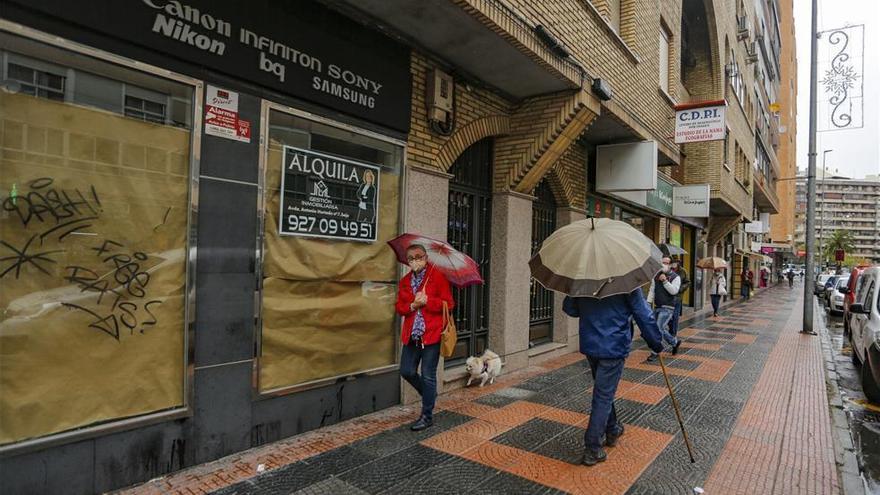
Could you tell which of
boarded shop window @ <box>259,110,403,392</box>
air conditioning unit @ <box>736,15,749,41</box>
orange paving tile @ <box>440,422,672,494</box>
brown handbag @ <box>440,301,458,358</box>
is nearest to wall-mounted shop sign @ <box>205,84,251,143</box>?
boarded shop window @ <box>259,110,403,392</box>

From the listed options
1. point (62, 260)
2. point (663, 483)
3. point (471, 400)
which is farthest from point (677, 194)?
point (62, 260)

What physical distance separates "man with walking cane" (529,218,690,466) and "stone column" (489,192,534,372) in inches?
119

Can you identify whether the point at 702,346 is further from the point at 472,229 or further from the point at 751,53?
the point at 751,53

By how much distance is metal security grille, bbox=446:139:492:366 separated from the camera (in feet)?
22.7

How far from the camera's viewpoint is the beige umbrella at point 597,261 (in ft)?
12.3

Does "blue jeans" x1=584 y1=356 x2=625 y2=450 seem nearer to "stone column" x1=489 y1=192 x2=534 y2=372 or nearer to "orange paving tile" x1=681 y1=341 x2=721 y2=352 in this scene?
"stone column" x1=489 y1=192 x2=534 y2=372

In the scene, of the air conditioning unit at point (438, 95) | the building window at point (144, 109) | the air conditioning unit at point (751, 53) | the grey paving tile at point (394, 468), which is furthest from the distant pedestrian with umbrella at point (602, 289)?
the air conditioning unit at point (751, 53)

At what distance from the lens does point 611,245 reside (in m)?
3.92

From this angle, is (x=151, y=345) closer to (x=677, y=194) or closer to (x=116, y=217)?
(x=116, y=217)

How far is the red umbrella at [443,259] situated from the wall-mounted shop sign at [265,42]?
148cm

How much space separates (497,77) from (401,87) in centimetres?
160

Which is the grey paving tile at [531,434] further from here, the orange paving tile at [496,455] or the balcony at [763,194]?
the balcony at [763,194]

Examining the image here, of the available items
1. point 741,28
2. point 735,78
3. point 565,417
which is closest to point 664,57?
point 735,78

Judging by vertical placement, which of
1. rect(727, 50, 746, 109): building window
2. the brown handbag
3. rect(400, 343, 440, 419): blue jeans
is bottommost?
rect(400, 343, 440, 419): blue jeans
